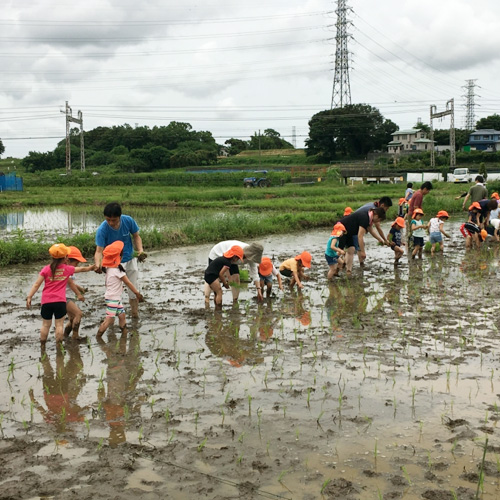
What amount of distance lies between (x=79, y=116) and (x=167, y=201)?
2362 centimetres

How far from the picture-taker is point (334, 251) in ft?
31.0

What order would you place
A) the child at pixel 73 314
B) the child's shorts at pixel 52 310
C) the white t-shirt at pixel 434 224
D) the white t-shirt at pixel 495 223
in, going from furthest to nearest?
1. the white t-shirt at pixel 495 223
2. the white t-shirt at pixel 434 224
3. the child at pixel 73 314
4. the child's shorts at pixel 52 310

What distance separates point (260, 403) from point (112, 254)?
275 centimetres

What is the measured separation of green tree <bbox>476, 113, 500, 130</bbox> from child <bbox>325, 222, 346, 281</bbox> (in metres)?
76.1

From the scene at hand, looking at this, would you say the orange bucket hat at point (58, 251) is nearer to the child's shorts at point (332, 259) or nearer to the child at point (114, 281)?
the child at point (114, 281)

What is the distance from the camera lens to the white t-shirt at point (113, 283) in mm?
6500

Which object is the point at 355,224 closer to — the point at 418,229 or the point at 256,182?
the point at 418,229

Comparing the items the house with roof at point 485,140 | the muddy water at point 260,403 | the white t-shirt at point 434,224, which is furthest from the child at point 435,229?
the house with roof at point 485,140

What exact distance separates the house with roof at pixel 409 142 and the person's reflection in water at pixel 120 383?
215ft

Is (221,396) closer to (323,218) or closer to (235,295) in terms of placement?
(235,295)

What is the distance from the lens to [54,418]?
4.37m

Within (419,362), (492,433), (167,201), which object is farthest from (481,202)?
(167,201)

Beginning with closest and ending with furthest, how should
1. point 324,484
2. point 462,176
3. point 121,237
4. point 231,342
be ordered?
point 324,484
point 231,342
point 121,237
point 462,176

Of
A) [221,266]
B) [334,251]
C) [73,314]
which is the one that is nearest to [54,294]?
[73,314]
